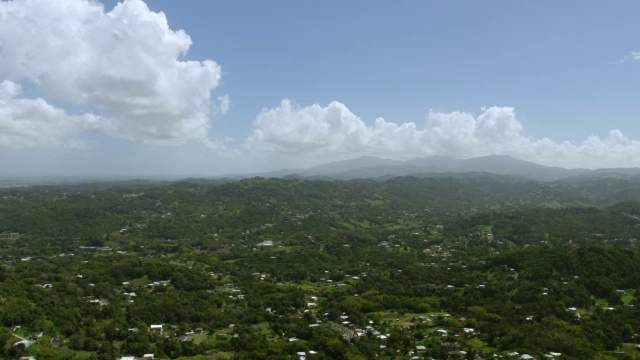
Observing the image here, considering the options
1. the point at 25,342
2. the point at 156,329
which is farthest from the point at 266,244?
the point at 25,342

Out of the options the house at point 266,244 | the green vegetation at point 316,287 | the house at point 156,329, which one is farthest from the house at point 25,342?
the house at point 266,244

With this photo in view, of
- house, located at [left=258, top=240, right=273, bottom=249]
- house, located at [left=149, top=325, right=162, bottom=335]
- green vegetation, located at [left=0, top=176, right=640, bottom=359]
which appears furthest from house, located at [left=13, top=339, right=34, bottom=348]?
house, located at [left=258, top=240, right=273, bottom=249]

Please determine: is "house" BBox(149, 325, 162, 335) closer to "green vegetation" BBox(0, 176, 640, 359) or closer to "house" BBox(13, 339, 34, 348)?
"green vegetation" BBox(0, 176, 640, 359)

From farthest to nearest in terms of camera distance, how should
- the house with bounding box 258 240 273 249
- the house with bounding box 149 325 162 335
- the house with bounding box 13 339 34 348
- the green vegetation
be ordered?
the house with bounding box 258 240 273 249, the house with bounding box 149 325 162 335, the green vegetation, the house with bounding box 13 339 34 348

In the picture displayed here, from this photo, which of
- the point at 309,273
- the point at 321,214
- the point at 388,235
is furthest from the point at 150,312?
the point at 321,214

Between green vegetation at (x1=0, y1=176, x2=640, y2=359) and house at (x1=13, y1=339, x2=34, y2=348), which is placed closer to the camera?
house at (x1=13, y1=339, x2=34, y2=348)

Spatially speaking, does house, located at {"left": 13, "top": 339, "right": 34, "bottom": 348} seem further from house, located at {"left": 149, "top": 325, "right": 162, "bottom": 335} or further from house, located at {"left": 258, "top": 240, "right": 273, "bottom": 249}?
house, located at {"left": 258, "top": 240, "right": 273, "bottom": 249}

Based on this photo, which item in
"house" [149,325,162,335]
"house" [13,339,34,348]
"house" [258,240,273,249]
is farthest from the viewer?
"house" [258,240,273,249]

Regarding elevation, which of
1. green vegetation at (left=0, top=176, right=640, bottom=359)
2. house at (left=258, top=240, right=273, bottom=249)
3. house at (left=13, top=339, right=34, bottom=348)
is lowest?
house at (left=258, top=240, right=273, bottom=249)

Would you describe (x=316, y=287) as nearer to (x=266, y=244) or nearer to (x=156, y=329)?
(x=156, y=329)

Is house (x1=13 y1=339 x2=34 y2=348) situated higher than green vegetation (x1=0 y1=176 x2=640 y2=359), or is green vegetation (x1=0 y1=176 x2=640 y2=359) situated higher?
house (x1=13 y1=339 x2=34 y2=348)
